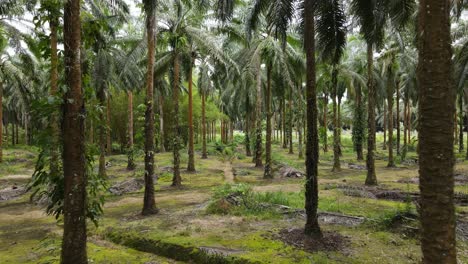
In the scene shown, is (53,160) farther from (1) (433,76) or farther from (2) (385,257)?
(2) (385,257)

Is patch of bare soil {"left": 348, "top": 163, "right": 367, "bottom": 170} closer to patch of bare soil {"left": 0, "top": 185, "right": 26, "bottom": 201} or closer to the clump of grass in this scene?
the clump of grass

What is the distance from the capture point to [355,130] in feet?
92.6

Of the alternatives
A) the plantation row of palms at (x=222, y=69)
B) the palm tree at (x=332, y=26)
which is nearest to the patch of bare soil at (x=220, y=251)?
the plantation row of palms at (x=222, y=69)

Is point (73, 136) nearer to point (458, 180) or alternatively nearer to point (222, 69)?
point (222, 69)

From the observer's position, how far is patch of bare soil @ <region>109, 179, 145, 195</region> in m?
15.6

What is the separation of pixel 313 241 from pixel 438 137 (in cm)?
479

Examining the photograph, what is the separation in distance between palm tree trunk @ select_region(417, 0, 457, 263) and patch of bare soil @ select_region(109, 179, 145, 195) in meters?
13.9

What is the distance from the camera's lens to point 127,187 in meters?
16.2

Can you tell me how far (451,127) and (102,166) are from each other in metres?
17.9

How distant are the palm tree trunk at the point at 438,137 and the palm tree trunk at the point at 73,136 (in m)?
4.62

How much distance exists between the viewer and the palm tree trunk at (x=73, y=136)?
5262 mm

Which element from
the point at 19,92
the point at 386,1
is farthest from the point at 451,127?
the point at 19,92

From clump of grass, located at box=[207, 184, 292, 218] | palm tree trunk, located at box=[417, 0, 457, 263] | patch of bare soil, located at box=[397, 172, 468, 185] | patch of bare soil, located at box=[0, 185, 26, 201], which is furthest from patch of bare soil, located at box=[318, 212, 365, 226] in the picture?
patch of bare soil, located at box=[0, 185, 26, 201]

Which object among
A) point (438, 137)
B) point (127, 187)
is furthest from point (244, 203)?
point (438, 137)
